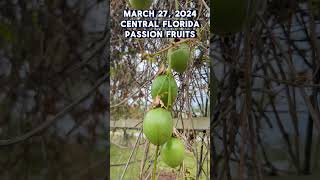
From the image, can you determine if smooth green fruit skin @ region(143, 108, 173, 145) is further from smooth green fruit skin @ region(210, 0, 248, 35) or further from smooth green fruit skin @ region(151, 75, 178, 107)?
smooth green fruit skin @ region(210, 0, 248, 35)

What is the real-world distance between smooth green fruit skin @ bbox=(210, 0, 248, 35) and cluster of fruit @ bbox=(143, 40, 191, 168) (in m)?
0.10

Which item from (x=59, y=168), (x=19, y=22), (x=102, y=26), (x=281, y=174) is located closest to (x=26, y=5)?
(x=19, y=22)

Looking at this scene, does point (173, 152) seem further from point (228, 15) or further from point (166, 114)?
point (228, 15)

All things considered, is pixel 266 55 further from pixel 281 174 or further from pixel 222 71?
pixel 281 174

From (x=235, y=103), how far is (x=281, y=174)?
0.15 m

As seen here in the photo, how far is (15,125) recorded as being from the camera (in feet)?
2.57

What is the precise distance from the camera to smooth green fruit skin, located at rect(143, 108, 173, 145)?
1.77 ft

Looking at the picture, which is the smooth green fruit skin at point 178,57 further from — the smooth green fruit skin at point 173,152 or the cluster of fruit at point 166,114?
the smooth green fruit skin at point 173,152

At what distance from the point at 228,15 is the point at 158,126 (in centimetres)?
21

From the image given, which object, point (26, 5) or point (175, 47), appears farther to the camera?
point (26, 5)

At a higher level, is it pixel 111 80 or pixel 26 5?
pixel 26 5

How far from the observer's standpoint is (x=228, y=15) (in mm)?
643

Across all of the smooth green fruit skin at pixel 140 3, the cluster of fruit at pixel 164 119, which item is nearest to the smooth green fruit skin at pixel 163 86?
the cluster of fruit at pixel 164 119

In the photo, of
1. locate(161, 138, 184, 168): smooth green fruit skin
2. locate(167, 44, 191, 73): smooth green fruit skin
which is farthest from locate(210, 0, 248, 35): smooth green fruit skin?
locate(161, 138, 184, 168): smooth green fruit skin
